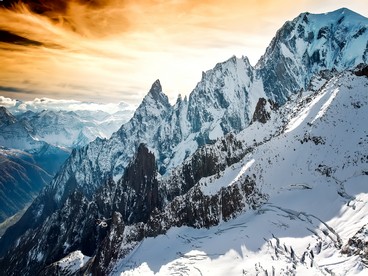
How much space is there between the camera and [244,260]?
62.7m

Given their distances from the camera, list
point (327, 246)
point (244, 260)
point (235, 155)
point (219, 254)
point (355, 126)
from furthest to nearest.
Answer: point (235, 155) < point (355, 126) < point (219, 254) < point (244, 260) < point (327, 246)

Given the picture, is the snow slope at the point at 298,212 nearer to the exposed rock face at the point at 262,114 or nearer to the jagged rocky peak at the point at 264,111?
the exposed rock face at the point at 262,114

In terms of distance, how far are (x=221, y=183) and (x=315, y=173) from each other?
2681 cm

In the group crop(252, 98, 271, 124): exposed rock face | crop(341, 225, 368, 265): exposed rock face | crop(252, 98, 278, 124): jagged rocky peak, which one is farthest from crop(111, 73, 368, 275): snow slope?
crop(252, 98, 278, 124): jagged rocky peak

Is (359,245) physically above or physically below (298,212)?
below

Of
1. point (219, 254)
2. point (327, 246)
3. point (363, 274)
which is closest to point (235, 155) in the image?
point (219, 254)

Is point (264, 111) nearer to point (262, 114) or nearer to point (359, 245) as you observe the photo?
point (262, 114)

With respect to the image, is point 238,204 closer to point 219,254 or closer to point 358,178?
point 219,254

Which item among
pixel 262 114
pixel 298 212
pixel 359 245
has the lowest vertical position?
pixel 359 245

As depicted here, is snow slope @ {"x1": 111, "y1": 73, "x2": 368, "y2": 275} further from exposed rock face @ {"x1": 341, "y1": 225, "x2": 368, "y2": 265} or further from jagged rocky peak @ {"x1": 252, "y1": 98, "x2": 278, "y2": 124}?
jagged rocky peak @ {"x1": 252, "y1": 98, "x2": 278, "y2": 124}

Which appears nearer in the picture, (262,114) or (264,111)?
(264,111)

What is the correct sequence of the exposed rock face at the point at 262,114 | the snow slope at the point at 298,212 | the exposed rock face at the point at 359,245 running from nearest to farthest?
the exposed rock face at the point at 359,245
the snow slope at the point at 298,212
the exposed rock face at the point at 262,114

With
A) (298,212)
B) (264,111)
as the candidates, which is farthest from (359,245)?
(264,111)

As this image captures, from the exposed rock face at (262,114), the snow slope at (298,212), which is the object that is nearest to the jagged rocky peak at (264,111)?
the exposed rock face at (262,114)
